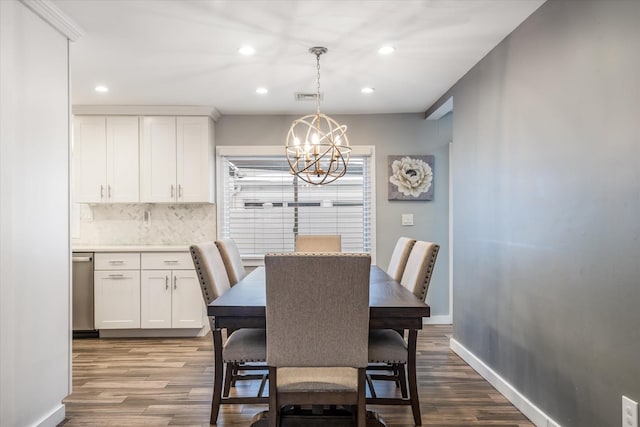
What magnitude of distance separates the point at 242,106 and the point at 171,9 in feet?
6.94

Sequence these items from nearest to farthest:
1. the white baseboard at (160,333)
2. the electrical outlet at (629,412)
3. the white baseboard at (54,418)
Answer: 1. the electrical outlet at (629,412)
2. the white baseboard at (54,418)
3. the white baseboard at (160,333)

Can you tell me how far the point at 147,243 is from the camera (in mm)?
4820

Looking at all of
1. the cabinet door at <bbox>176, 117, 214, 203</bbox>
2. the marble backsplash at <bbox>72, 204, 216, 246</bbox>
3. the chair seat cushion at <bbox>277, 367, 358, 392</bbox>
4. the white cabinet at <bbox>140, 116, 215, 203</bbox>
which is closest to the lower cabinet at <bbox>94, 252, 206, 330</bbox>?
the marble backsplash at <bbox>72, 204, 216, 246</bbox>

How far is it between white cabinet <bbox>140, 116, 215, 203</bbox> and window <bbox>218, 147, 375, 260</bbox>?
0.44 m

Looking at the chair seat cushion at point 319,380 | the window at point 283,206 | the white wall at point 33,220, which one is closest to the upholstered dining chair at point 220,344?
the chair seat cushion at point 319,380

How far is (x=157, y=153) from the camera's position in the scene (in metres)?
4.55

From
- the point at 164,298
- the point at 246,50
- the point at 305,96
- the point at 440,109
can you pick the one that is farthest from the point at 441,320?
the point at 246,50

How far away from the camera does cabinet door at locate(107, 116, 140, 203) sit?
14.9 feet

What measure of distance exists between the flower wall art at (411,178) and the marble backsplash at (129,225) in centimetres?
212

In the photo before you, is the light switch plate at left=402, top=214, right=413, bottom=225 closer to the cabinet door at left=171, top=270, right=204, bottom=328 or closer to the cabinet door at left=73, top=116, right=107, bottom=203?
the cabinet door at left=171, top=270, right=204, bottom=328

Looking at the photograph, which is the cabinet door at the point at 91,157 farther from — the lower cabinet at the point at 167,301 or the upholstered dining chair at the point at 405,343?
the upholstered dining chair at the point at 405,343

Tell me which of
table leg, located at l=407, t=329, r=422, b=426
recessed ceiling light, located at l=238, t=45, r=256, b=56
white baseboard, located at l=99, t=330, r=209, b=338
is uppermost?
recessed ceiling light, located at l=238, t=45, r=256, b=56

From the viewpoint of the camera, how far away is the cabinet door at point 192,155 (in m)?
4.57

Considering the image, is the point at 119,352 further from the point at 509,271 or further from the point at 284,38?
the point at 509,271
